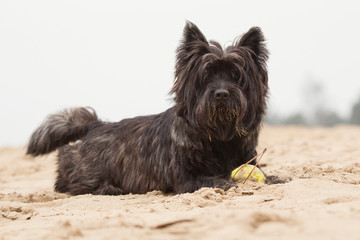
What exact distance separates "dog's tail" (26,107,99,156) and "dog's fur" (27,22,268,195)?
Answer: 94 cm

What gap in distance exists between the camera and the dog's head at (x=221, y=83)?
17.3 feet

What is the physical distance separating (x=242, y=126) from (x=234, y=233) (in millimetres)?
3068

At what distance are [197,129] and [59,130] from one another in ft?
10.1

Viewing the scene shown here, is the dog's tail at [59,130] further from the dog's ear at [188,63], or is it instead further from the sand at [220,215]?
the dog's ear at [188,63]

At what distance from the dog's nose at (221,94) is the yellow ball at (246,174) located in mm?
878

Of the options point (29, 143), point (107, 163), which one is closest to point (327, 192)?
point (107, 163)

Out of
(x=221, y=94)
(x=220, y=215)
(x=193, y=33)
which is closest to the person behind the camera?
(x=220, y=215)

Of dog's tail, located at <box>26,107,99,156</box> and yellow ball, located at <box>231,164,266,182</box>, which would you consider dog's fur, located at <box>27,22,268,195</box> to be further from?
dog's tail, located at <box>26,107,99,156</box>

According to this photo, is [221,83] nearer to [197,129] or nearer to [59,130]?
[197,129]

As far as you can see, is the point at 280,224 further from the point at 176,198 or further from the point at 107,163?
the point at 107,163

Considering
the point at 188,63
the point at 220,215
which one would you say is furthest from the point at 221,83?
the point at 220,215

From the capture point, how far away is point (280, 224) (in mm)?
2631

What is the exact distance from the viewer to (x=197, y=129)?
5.54 m

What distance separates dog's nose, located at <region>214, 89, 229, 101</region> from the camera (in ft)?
16.8
